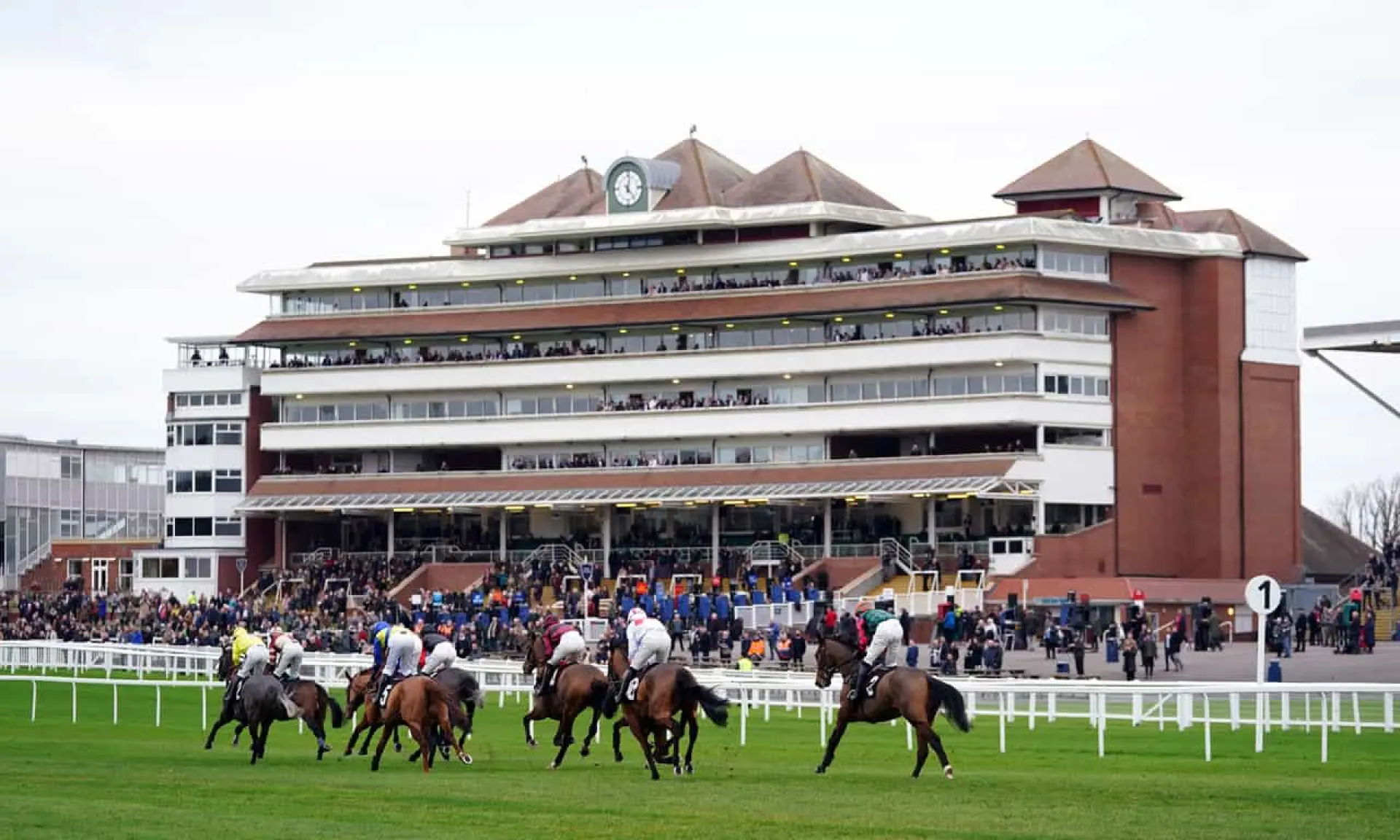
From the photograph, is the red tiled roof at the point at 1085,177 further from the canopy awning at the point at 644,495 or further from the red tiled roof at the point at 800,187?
the canopy awning at the point at 644,495

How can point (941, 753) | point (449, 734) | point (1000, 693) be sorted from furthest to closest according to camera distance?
1. point (1000, 693)
2. point (449, 734)
3. point (941, 753)

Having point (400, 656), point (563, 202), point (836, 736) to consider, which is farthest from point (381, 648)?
point (563, 202)

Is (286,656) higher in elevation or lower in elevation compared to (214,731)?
higher

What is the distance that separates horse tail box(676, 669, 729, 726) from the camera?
88.1ft

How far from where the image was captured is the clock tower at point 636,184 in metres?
83.2

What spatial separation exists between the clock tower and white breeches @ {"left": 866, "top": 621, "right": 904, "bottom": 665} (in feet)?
186

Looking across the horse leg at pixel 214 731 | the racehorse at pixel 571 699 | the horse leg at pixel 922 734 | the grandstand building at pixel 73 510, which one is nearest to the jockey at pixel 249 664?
the horse leg at pixel 214 731

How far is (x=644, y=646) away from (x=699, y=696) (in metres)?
0.80

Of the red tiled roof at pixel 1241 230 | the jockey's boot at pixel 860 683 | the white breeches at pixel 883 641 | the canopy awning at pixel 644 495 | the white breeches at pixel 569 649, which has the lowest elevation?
the jockey's boot at pixel 860 683

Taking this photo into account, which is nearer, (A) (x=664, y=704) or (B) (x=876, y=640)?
(B) (x=876, y=640)

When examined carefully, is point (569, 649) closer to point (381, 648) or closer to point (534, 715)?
point (534, 715)

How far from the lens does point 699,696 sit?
2700 centimetres

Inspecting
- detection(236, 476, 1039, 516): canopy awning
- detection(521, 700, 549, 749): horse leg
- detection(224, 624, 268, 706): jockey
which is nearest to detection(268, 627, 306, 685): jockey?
detection(224, 624, 268, 706): jockey

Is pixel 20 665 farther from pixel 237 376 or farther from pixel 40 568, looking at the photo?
pixel 40 568
